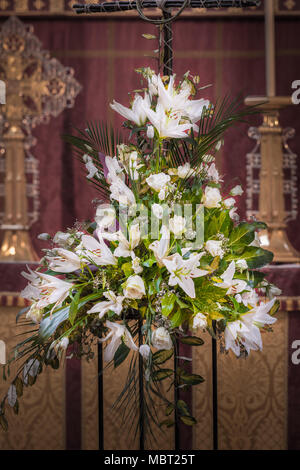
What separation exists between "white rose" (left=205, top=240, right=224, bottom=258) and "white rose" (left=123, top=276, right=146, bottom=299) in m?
0.13

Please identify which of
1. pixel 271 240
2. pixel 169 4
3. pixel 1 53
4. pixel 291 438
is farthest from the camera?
pixel 1 53

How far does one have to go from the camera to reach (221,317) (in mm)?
966

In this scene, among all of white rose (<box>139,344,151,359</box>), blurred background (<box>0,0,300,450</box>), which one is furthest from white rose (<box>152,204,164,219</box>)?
blurred background (<box>0,0,300,450</box>)

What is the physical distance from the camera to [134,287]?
92 centimetres

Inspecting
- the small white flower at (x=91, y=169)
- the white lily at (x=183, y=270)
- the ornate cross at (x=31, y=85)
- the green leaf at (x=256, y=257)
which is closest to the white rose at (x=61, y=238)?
the small white flower at (x=91, y=169)

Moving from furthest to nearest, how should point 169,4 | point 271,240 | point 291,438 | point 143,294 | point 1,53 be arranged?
point 1,53 < point 271,240 < point 291,438 < point 169,4 < point 143,294

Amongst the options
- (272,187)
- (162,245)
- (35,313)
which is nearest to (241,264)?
(162,245)

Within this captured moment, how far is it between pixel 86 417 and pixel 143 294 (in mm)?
1003

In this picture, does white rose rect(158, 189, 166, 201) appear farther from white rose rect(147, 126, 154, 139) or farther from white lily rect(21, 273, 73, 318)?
white lily rect(21, 273, 73, 318)

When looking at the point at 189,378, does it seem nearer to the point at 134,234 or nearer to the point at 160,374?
the point at 160,374

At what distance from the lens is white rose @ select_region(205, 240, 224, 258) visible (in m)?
0.95
